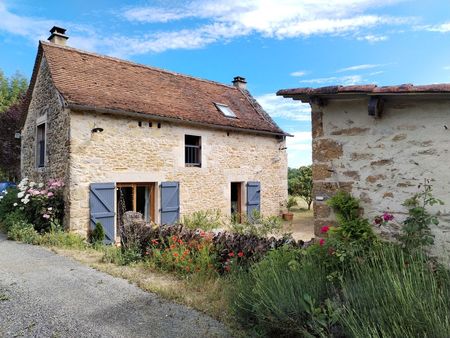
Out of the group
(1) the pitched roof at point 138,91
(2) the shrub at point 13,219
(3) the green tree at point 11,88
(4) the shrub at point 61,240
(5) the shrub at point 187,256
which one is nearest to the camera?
(5) the shrub at point 187,256

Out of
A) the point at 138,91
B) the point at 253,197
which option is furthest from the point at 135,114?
the point at 253,197

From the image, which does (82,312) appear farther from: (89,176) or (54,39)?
(54,39)

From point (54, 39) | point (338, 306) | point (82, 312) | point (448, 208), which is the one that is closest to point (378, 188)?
point (448, 208)

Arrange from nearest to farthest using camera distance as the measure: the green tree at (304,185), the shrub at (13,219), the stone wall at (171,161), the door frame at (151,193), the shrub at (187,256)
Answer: the shrub at (187,256), the stone wall at (171,161), the shrub at (13,219), the door frame at (151,193), the green tree at (304,185)

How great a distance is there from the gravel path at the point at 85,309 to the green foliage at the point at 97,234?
299 centimetres

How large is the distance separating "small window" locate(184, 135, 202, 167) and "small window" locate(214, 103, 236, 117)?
77.7 inches

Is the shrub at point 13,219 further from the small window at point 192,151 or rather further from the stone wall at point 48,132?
the small window at point 192,151

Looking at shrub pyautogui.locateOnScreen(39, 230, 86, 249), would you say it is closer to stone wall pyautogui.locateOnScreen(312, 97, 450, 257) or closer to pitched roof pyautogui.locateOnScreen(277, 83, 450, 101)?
stone wall pyautogui.locateOnScreen(312, 97, 450, 257)

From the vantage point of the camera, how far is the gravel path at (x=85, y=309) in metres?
3.42

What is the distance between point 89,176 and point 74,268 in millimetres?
3618

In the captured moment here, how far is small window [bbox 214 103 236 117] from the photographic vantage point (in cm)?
1319

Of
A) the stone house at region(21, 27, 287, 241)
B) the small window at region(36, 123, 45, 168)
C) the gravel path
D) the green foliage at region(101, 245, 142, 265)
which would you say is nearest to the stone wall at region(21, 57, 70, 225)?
the stone house at region(21, 27, 287, 241)

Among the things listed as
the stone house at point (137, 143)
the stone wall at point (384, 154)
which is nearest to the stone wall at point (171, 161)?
the stone house at point (137, 143)

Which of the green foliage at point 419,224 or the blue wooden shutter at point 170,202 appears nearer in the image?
the green foliage at point 419,224
